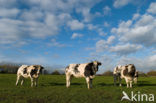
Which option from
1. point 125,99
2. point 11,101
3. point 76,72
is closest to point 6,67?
point 76,72

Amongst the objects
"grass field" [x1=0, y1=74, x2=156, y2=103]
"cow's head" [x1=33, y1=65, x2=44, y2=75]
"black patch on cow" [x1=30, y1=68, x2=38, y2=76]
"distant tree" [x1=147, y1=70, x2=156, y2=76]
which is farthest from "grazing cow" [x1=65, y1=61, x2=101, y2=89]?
"distant tree" [x1=147, y1=70, x2=156, y2=76]

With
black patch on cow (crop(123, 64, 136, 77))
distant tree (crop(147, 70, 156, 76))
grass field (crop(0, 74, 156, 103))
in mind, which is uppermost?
black patch on cow (crop(123, 64, 136, 77))

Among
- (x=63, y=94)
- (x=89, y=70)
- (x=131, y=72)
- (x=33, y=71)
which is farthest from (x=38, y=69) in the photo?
(x=131, y=72)

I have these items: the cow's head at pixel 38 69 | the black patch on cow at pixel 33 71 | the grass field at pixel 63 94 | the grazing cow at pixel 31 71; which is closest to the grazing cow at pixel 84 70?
the grass field at pixel 63 94

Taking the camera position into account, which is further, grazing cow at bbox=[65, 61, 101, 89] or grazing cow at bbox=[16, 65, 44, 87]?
grazing cow at bbox=[16, 65, 44, 87]

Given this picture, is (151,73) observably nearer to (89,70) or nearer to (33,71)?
(89,70)

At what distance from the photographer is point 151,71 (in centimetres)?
7025

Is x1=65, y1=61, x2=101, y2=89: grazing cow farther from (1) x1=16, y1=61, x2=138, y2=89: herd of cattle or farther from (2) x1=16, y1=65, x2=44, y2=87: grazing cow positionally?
(2) x1=16, y1=65, x2=44, y2=87: grazing cow

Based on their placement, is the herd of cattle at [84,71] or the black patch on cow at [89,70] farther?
the herd of cattle at [84,71]

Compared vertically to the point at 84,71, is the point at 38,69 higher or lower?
higher

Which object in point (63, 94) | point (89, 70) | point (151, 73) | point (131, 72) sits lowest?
point (151, 73)

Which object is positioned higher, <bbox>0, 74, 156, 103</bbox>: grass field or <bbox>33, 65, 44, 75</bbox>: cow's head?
<bbox>33, 65, 44, 75</bbox>: cow's head

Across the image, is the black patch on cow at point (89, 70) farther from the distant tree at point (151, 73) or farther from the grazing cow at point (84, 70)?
the distant tree at point (151, 73)

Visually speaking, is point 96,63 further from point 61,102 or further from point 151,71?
point 151,71
